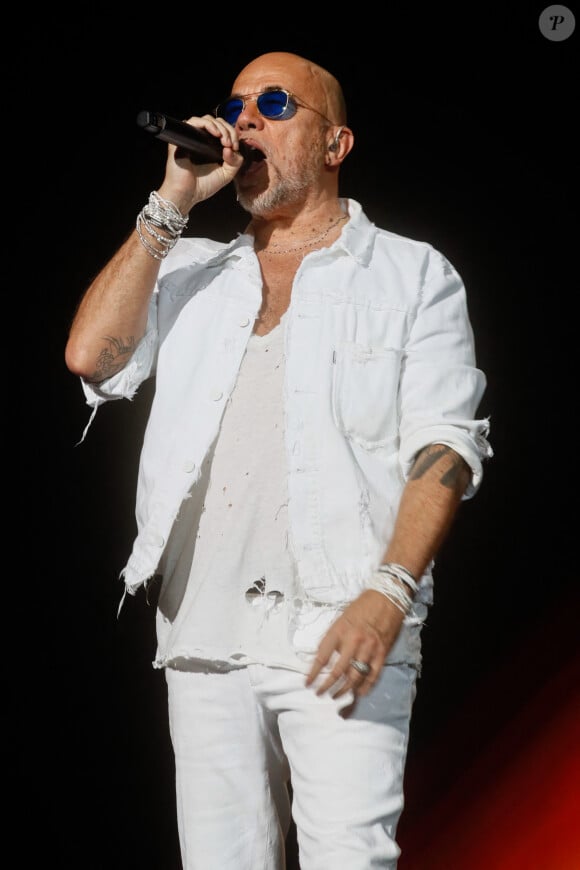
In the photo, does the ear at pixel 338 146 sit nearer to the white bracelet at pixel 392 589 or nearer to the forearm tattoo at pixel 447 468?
the forearm tattoo at pixel 447 468

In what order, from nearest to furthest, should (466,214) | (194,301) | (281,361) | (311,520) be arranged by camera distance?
1. (311,520)
2. (281,361)
3. (194,301)
4. (466,214)

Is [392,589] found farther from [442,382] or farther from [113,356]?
[113,356]

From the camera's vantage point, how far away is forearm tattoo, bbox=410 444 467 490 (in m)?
1.68

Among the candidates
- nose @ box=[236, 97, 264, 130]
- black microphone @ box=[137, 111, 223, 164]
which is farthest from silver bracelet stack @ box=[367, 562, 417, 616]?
nose @ box=[236, 97, 264, 130]

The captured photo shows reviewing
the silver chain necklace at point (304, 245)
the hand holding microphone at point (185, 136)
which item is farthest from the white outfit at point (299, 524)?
the hand holding microphone at point (185, 136)

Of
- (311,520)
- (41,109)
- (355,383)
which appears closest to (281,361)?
(355,383)

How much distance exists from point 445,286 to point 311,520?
0.46m

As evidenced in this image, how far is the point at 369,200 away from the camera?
2.61 meters

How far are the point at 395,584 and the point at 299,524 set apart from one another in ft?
0.65

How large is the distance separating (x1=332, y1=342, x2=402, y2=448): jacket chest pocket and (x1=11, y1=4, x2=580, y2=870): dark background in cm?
79

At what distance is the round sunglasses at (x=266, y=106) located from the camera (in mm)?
2055

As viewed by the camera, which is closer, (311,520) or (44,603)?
(311,520)

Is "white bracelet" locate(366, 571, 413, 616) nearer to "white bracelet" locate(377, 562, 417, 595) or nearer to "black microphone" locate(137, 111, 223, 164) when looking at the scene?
"white bracelet" locate(377, 562, 417, 595)

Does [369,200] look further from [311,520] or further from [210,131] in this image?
[311,520]
